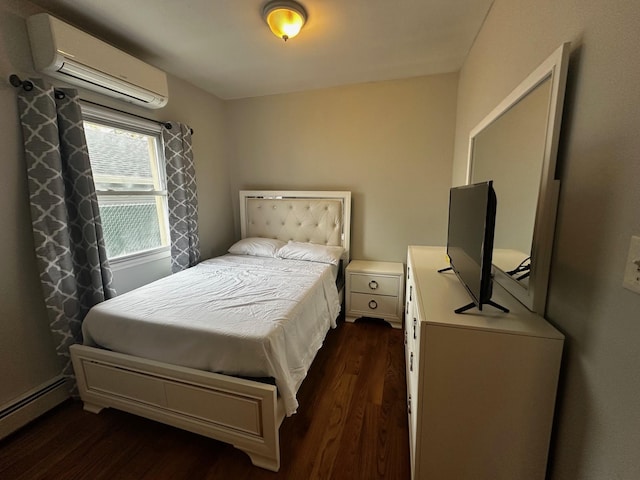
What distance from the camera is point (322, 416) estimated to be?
5.45 feet

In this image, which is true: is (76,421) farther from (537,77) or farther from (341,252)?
(537,77)

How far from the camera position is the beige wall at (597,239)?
2.12ft

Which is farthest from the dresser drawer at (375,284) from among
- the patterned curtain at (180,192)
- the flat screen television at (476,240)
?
the patterned curtain at (180,192)

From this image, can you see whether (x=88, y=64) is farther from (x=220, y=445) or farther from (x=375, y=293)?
(x=375, y=293)

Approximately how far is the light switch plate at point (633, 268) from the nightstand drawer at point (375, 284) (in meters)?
2.03

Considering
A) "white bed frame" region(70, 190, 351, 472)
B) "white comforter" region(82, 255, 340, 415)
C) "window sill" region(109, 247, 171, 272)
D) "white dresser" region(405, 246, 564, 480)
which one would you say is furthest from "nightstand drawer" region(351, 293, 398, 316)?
"window sill" region(109, 247, 171, 272)

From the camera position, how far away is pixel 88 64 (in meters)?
1.70

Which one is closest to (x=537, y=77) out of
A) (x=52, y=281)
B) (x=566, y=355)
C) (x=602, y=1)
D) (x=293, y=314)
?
(x=602, y=1)

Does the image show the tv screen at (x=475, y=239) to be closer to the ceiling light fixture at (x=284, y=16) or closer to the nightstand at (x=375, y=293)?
the nightstand at (x=375, y=293)

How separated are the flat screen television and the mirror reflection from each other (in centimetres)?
17

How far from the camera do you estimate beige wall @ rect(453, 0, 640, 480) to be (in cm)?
65

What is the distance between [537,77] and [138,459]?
2.51 meters

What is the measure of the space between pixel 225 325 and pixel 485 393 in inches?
46.8

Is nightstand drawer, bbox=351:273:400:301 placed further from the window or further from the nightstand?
the window
